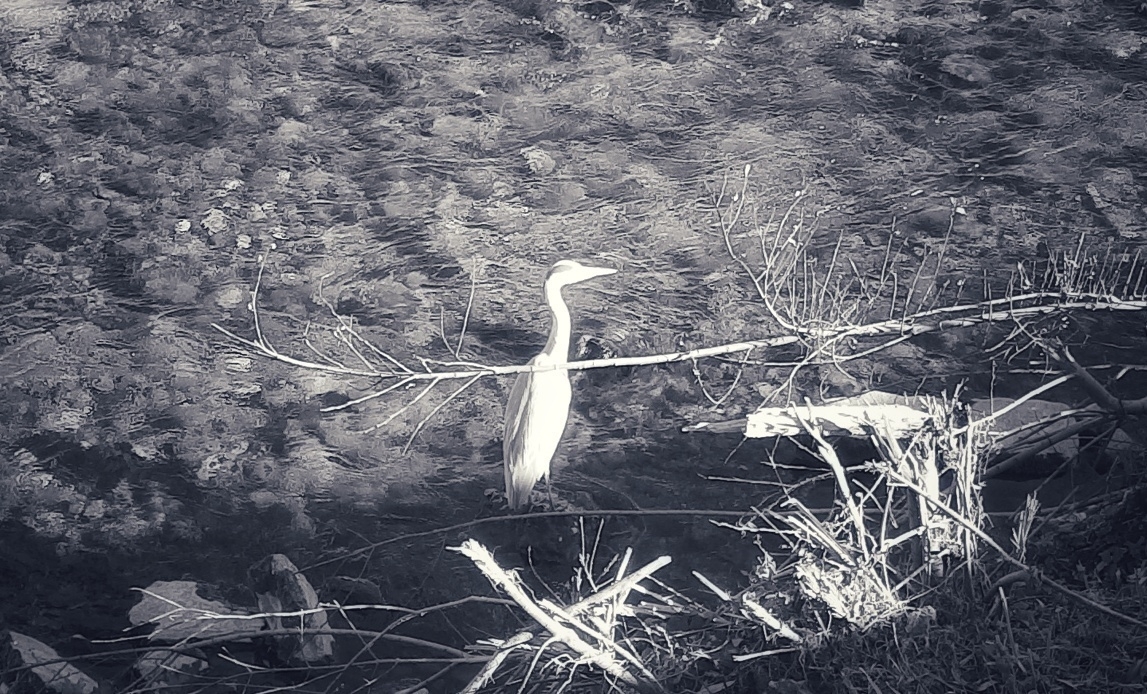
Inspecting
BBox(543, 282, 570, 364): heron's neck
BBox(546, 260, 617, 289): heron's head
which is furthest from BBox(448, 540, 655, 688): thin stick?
BBox(546, 260, 617, 289): heron's head

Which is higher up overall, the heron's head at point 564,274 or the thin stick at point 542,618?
the thin stick at point 542,618

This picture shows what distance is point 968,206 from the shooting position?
5.63m

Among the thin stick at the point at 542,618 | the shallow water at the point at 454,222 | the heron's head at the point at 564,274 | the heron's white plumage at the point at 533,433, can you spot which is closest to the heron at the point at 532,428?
the heron's white plumage at the point at 533,433

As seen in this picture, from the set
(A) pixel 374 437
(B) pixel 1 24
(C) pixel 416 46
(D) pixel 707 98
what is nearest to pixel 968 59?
(D) pixel 707 98

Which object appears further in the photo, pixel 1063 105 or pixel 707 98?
pixel 707 98

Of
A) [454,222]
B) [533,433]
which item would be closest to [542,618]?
[533,433]

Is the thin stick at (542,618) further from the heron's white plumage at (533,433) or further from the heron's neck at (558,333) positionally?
the heron's neck at (558,333)

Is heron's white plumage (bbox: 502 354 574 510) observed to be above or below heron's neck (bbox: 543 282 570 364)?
below

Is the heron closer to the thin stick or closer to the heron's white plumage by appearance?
the heron's white plumage

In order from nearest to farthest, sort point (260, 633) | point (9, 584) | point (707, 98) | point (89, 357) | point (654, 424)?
point (260, 633), point (9, 584), point (654, 424), point (89, 357), point (707, 98)

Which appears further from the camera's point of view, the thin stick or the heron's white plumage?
the heron's white plumage

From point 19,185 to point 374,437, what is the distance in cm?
316

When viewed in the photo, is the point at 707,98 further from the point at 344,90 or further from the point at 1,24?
the point at 1,24

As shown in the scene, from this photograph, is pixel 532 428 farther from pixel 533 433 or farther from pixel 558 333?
pixel 558 333
